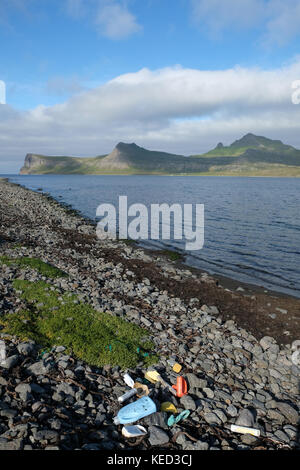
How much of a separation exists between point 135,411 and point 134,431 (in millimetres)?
531

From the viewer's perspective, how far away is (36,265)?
14.6 meters

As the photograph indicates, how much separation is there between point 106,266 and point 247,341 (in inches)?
416

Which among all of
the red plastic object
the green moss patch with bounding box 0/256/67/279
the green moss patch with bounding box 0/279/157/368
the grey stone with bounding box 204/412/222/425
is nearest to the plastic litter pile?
the red plastic object

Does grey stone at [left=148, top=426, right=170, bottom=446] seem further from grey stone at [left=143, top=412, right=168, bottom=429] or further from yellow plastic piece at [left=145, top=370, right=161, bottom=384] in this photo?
yellow plastic piece at [left=145, top=370, right=161, bottom=384]

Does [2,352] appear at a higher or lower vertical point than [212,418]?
higher

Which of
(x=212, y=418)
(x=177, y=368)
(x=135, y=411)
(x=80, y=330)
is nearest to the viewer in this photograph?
(x=135, y=411)

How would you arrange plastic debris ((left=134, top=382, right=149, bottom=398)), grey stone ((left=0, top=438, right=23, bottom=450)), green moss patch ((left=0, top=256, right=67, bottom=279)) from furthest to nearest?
green moss patch ((left=0, top=256, right=67, bottom=279)), plastic debris ((left=134, top=382, right=149, bottom=398)), grey stone ((left=0, top=438, right=23, bottom=450))

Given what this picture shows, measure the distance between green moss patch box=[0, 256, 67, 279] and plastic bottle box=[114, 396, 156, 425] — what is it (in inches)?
337

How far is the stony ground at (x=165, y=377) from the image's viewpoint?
5781 millimetres

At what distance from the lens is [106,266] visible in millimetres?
18859

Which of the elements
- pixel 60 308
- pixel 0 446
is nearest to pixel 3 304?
pixel 60 308

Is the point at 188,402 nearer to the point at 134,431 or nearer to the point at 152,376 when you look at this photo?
the point at 152,376

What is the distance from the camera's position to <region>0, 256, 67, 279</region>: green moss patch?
46.0 feet

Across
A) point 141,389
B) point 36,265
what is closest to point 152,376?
point 141,389
